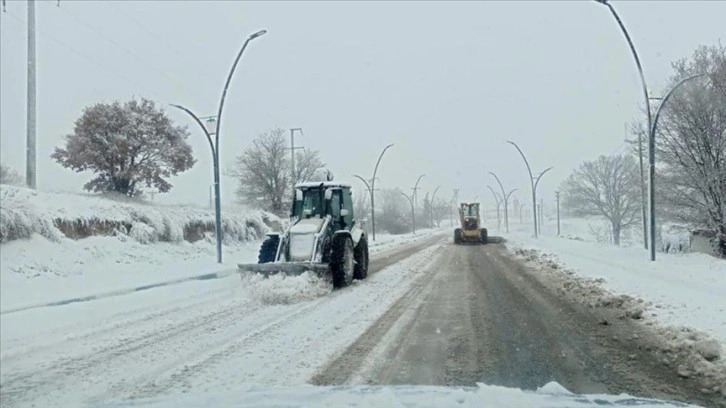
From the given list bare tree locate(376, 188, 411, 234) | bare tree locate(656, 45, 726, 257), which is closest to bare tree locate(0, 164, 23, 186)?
bare tree locate(656, 45, 726, 257)

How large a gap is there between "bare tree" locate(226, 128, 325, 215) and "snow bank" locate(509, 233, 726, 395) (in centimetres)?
2729

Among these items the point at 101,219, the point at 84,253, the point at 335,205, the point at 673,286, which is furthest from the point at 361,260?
the point at 101,219

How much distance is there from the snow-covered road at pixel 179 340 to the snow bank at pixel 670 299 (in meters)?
3.78

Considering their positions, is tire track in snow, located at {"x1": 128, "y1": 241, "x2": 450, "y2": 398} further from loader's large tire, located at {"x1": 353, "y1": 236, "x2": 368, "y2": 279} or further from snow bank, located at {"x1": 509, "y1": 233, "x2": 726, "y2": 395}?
snow bank, located at {"x1": 509, "y1": 233, "x2": 726, "y2": 395}

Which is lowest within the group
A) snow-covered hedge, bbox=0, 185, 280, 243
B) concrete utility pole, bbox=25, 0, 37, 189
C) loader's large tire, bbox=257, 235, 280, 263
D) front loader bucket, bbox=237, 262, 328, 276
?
front loader bucket, bbox=237, 262, 328, 276

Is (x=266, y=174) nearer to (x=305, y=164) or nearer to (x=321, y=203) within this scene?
(x=305, y=164)

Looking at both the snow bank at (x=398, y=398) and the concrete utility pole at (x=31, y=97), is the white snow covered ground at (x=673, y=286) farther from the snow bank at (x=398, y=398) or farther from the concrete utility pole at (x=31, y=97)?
the concrete utility pole at (x=31, y=97)

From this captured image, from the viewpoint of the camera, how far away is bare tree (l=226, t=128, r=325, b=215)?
4297 cm

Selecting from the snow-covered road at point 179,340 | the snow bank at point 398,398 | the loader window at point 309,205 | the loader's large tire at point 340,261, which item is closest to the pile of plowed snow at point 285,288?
the snow-covered road at point 179,340

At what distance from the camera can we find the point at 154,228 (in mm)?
22828

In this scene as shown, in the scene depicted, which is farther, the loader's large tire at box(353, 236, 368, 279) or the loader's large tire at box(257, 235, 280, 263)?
the loader's large tire at box(353, 236, 368, 279)

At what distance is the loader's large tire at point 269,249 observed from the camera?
13625 mm

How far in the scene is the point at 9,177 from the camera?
1683 centimetres

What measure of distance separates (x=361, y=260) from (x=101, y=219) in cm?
1015
